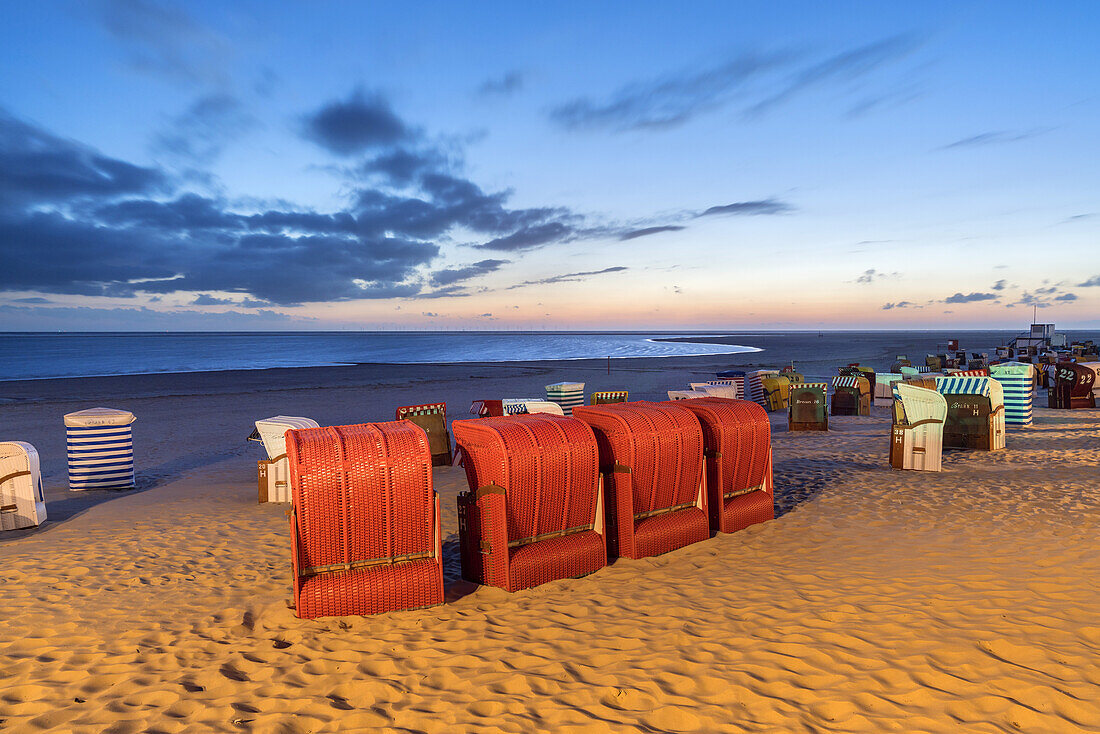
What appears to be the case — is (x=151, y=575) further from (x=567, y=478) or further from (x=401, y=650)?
(x=567, y=478)

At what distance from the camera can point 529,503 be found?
607cm

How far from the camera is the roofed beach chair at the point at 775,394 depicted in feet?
71.7

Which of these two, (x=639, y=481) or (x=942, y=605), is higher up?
(x=639, y=481)

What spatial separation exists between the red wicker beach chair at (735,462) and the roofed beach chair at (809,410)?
8912 mm

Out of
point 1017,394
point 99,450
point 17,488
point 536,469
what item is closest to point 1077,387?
point 1017,394

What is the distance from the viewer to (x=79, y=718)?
3.83 metres

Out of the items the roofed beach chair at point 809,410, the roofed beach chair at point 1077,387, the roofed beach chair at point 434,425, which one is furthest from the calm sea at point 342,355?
the roofed beach chair at point 434,425

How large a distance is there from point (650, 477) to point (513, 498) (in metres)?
1.85

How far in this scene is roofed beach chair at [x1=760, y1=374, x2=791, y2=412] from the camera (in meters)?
21.8

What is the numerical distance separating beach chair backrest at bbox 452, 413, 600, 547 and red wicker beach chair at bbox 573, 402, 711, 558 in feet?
1.36

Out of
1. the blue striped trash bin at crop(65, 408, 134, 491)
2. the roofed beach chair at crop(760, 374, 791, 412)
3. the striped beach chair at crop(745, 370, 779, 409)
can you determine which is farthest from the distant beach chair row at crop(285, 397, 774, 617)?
the roofed beach chair at crop(760, 374, 791, 412)

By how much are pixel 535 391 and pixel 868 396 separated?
1745cm

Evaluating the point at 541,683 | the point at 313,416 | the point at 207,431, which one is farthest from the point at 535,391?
the point at 541,683

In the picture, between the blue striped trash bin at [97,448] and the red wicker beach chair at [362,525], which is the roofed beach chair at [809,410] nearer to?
the red wicker beach chair at [362,525]
